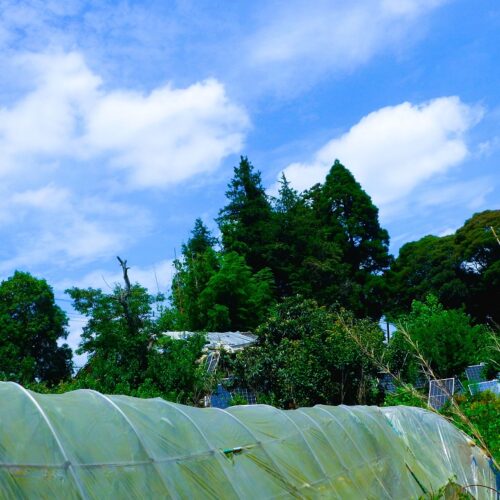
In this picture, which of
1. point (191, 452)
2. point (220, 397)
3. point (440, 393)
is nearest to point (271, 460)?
point (191, 452)

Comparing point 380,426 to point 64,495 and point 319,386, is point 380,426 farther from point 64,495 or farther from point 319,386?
point 319,386

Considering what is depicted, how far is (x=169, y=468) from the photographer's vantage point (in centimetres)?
606

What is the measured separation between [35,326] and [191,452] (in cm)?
3001

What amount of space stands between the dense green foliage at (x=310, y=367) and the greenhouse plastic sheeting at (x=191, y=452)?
956 cm

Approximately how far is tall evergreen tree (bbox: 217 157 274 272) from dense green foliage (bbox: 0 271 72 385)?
11294 mm

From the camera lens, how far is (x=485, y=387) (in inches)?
789

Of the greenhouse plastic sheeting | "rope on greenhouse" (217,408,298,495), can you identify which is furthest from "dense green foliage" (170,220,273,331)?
"rope on greenhouse" (217,408,298,495)

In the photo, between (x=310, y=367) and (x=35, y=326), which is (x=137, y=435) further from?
(x=35, y=326)

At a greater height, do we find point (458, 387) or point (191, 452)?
point (191, 452)

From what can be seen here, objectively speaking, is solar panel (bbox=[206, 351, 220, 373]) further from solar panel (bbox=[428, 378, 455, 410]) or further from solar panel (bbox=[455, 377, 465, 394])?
solar panel (bbox=[455, 377, 465, 394])

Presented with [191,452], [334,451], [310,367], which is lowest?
[334,451]

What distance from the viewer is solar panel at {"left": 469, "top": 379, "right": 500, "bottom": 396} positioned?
63.6 ft

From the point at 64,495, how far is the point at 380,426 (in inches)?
281

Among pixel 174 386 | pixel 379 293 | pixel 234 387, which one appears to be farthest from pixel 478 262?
pixel 174 386
